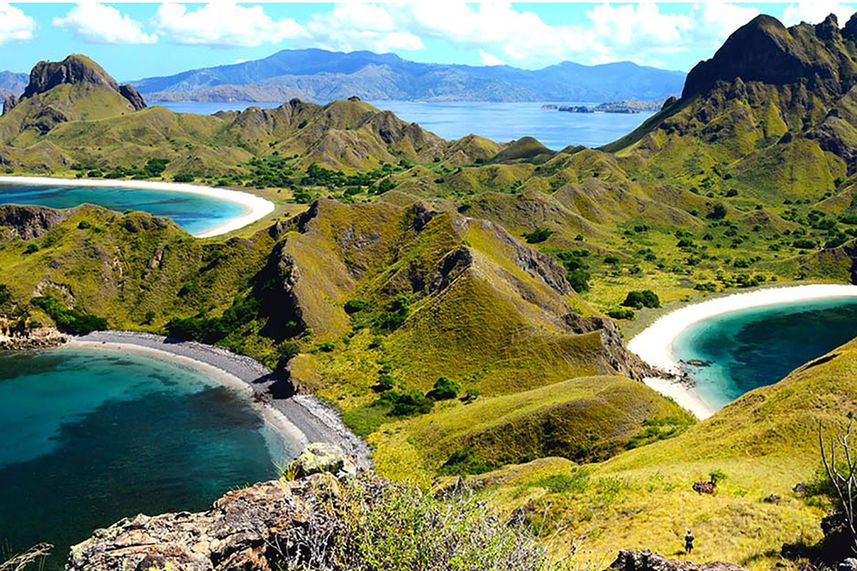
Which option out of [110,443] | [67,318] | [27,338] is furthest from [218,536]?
[67,318]

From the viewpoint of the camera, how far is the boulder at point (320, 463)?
33281 mm

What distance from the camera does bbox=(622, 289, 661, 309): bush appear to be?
5187 inches

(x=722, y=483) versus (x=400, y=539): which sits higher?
(x=400, y=539)

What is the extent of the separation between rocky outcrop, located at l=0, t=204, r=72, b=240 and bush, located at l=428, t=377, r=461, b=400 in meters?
102

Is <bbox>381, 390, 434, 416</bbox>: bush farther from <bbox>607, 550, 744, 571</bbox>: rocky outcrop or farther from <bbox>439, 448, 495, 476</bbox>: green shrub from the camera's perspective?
<bbox>607, 550, 744, 571</bbox>: rocky outcrop

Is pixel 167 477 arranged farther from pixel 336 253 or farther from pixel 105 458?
pixel 336 253

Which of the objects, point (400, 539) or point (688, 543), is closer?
point (400, 539)

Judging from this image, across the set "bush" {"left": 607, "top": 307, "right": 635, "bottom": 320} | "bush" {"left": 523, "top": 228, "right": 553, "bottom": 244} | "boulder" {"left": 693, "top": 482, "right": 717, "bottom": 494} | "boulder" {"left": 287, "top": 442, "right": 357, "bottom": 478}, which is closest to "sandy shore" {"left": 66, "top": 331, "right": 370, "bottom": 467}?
"boulder" {"left": 287, "top": 442, "right": 357, "bottom": 478}

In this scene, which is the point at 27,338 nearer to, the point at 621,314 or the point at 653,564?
the point at 653,564

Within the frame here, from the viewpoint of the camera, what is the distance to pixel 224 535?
2552 cm

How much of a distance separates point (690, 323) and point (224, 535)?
388ft

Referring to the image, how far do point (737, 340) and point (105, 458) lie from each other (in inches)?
4408

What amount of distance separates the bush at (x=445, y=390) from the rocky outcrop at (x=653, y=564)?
184 feet

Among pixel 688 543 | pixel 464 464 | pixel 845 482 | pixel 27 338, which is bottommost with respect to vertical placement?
pixel 27 338
